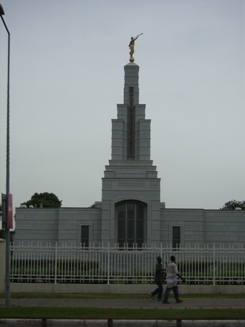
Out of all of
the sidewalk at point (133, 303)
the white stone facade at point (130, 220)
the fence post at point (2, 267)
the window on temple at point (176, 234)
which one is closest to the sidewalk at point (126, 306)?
the sidewalk at point (133, 303)

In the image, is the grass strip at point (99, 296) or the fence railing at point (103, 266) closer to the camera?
the grass strip at point (99, 296)

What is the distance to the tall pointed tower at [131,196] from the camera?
1389 inches

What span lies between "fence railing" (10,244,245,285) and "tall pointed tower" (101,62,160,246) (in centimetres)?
1265

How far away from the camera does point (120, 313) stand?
14.4 m

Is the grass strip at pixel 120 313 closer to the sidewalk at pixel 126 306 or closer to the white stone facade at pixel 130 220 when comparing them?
the sidewalk at pixel 126 306

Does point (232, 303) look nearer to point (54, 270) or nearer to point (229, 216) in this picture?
point (54, 270)

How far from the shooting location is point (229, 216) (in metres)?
36.0

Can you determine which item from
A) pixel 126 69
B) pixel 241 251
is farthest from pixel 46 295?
pixel 126 69

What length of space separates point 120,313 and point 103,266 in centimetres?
782

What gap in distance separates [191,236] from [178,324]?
24236 millimetres

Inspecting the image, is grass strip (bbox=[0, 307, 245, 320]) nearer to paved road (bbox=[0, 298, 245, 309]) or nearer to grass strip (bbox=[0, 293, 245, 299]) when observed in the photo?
paved road (bbox=[0, 298, 245, 309])

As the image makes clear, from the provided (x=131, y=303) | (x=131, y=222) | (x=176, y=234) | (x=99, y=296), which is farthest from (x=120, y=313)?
(x=176, y=234)

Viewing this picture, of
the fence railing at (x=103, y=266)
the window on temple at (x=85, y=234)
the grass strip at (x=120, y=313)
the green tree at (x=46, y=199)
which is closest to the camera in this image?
the grass strip at (x=120, y=313)

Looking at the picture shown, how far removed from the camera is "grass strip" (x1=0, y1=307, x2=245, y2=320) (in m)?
13.9
